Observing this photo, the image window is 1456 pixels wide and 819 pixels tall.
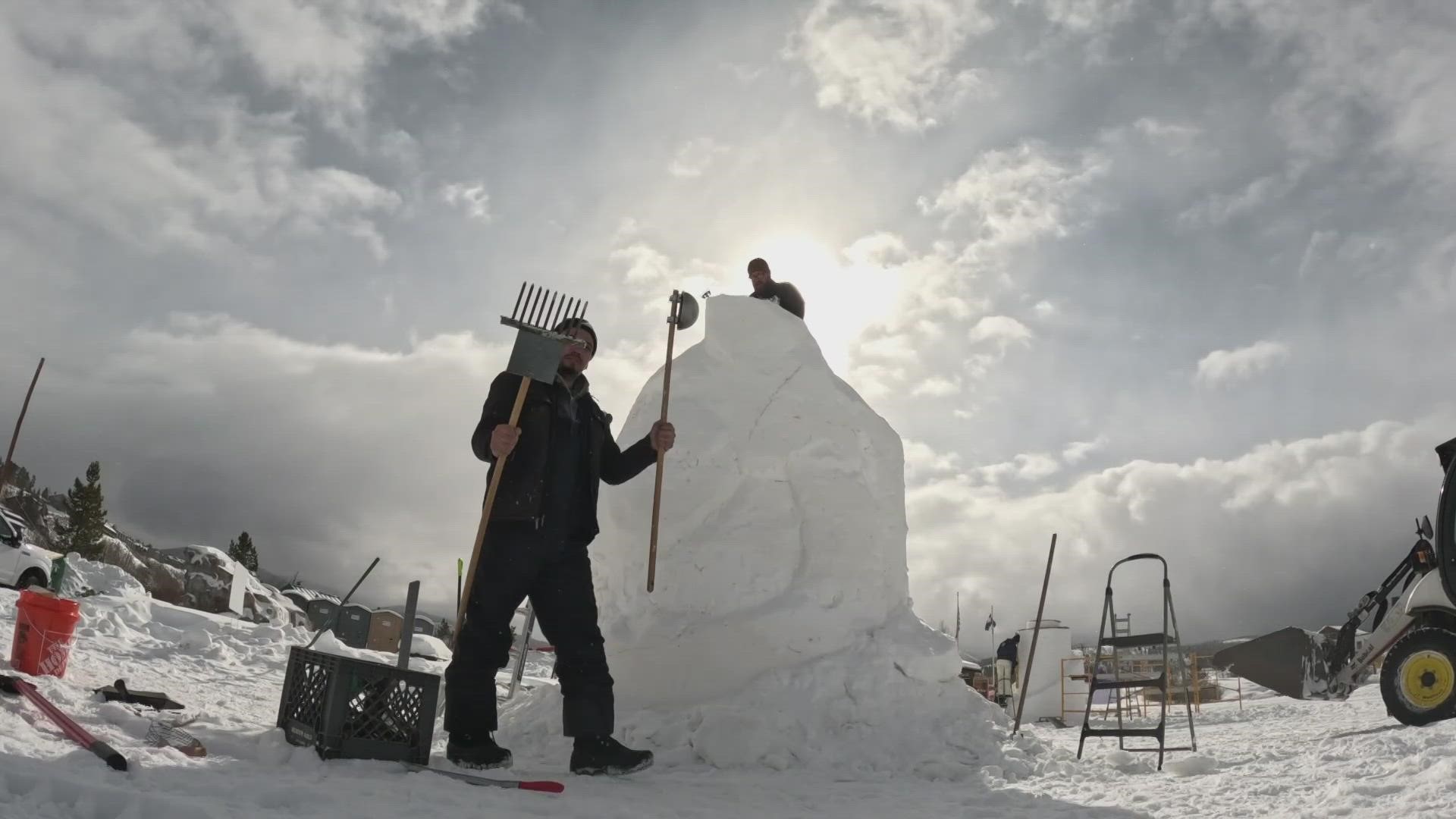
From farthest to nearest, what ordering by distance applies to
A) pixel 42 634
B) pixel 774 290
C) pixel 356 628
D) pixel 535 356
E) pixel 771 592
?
pixel 356 628 < pixel 774 290 < pixel 771 592 < pixel 42 634 < pixel 535 356

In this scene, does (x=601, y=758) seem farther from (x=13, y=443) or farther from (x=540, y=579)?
(x=13, y=443)

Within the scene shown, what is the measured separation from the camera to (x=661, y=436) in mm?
4402

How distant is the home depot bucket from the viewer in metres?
4.31

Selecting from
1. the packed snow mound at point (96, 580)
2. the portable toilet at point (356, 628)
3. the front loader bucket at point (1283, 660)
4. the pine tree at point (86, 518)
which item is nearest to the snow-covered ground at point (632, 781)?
the front loader bucket at point (1283, 660)

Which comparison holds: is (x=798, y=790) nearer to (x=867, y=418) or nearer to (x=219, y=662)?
(x=867, y=418)

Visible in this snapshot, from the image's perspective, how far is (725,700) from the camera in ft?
16.3

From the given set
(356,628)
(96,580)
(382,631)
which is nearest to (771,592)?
(96,580)

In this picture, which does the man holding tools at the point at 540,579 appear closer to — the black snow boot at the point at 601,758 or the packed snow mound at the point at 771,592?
the black snow boot at the point at 601,758

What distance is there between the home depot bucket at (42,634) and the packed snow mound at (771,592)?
2.29 meters

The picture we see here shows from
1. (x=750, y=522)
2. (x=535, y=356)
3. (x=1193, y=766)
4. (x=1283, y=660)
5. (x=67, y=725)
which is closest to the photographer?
(x=67, y=725)

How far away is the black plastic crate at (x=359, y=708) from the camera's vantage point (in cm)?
333

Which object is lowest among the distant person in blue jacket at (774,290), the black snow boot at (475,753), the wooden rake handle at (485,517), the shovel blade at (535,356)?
the black snow boot at (475,753)

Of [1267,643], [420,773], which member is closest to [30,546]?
[420,773]

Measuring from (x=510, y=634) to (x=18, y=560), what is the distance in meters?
12.8
